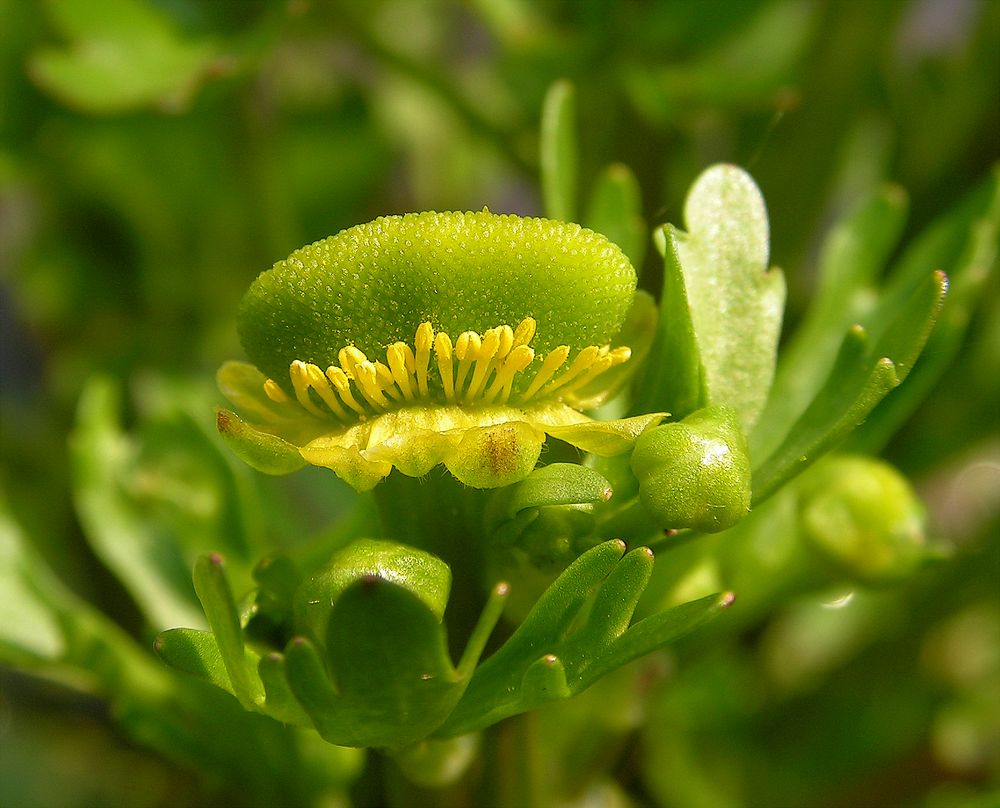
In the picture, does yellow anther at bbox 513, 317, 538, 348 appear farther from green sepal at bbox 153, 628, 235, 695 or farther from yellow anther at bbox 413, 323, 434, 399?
green sepal at bbox 153, 628, 235, 695

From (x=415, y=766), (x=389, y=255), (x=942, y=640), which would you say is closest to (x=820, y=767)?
(x=942, y=640)

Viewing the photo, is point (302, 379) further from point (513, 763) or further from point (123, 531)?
point (123, 531)

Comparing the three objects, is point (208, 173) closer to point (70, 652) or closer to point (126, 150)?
point (126, 150)

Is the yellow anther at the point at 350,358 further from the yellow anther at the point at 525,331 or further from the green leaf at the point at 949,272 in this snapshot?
the green leaf at the point at 949,272

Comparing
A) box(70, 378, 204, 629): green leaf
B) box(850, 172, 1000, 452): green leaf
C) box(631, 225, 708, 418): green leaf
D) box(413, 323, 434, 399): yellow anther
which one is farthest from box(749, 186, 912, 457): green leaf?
box(70, 378, 204, 629): green leaf

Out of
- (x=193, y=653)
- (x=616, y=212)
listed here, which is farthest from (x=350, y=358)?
(x=616, y=212)

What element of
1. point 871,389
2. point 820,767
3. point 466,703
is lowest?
point 820,767

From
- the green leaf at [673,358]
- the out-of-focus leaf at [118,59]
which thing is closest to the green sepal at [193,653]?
the green leaf at [673,358]
